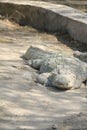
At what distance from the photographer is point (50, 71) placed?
6.12 metres

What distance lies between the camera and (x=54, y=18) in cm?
A: 886

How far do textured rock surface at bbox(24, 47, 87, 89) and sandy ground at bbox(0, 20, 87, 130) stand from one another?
0.10 metres

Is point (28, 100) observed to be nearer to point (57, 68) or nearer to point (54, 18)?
point (57, 68)

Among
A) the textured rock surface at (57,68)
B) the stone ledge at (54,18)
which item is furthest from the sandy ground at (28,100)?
the stone ledge at (54,18)

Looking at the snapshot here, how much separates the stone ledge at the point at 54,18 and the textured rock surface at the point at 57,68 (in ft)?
4.83

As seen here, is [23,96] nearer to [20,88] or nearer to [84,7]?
[20,88]

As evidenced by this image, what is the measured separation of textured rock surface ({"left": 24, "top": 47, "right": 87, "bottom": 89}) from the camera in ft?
18.4

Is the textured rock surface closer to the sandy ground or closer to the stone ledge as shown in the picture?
the sandy ground

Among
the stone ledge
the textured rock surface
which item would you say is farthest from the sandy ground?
the stone ledge

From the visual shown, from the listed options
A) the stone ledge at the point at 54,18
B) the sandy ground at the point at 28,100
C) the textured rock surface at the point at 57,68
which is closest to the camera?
the sandy ground at the point at 28,100

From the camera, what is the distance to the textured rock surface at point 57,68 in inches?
221

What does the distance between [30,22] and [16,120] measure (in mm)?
5150

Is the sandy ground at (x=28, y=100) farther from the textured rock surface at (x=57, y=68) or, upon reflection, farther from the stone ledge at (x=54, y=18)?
the stone ledge at (x=54, y=18)

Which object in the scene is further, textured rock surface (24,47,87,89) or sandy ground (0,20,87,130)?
textured rock surface (24,47,87,89)
